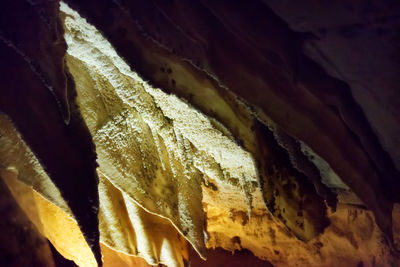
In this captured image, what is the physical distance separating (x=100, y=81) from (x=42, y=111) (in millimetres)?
640

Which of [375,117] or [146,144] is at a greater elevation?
[375,117]

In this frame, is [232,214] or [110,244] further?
[232,214]

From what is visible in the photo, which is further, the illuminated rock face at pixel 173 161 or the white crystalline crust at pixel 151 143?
the white crystalline crust at pixel 151 143

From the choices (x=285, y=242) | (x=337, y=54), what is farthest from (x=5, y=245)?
(x=285, y=242)

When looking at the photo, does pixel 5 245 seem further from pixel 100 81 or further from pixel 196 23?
pixel 196 23

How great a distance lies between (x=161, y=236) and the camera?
2.19 metres

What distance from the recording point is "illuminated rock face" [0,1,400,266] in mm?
1269

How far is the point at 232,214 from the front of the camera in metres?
2.88

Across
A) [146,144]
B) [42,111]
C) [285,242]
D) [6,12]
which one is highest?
[6,12]

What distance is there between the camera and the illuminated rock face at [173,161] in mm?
1269

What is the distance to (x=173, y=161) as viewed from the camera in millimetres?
2012

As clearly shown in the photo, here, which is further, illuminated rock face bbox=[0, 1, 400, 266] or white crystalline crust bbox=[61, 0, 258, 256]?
white crystalline crust bbox=[61, 0, 258, 256]

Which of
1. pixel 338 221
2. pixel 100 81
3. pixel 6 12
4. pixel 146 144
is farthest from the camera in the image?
pixel 338 221

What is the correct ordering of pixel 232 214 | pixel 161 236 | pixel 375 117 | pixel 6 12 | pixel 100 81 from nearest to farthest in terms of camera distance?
pixel 6 12
pixel 375 117
pixel 100 81
pixel 161 236
pixel 232 214
